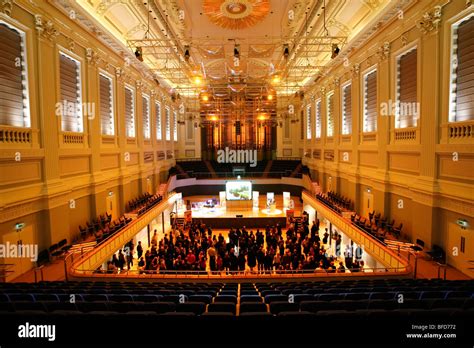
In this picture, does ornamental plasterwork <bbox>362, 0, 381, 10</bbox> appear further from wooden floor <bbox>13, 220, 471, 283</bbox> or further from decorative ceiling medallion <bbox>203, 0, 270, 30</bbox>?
wooden floor <bbox>13, 220, 471, 283</bbox>

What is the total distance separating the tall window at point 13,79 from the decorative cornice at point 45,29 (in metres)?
0.59

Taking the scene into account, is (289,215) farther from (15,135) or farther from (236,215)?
(15,135)

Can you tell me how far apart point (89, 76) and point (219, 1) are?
648 cm

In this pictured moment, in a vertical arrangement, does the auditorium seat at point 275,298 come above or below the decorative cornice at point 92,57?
below

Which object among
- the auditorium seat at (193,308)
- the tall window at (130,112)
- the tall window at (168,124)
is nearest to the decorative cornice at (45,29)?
the tall window at (130,112)

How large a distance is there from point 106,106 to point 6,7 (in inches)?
281

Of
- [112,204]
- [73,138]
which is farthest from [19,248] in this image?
[112,204]

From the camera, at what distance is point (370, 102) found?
1513cm

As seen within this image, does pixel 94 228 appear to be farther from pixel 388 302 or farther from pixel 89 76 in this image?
pixel 388 302

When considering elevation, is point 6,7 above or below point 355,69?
below

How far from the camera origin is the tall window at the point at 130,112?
1838 cm

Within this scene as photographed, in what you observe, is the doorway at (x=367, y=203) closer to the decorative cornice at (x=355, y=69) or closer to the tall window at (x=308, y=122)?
the decorative cornice at (x=355, y=69)

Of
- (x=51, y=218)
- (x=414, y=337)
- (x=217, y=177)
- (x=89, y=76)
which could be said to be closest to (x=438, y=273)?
(x=414, y=337)

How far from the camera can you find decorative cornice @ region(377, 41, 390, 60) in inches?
504
